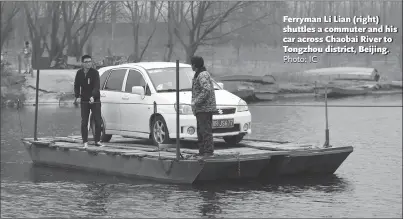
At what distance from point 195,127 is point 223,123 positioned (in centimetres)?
46

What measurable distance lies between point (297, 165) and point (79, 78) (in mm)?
3967

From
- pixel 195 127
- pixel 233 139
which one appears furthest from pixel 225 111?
pixel 233 139

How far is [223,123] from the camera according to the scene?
16.8 metres

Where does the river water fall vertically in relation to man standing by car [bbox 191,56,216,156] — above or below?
below

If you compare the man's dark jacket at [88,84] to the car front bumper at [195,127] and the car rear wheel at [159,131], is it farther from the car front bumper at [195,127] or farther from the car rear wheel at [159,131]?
the car front bumper at [195,127]

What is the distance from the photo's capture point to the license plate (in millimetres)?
16688

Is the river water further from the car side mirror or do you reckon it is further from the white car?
the car side mirror

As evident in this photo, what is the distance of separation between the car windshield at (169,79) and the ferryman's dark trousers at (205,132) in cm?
239

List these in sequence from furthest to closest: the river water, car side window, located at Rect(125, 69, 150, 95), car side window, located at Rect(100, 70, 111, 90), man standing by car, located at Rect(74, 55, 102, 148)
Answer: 1. car side window, located at Rect(100, 70, 111, 90)
2. car side window, located at Rect(125, 69, 150, 95)
3. man standing by car, located at Rect(74, 55, 102, 148)
4. the river water

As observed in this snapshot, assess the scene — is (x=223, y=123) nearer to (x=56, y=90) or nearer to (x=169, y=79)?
(x=169, y=79)

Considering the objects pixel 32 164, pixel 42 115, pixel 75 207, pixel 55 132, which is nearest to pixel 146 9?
pixel 42 115

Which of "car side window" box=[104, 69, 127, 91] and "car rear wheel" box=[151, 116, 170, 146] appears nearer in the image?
"car rear wheel" box=[151, 116, 170, 146]

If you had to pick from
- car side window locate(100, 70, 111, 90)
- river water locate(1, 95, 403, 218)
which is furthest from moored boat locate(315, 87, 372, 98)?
car side window locate(100, 70, 111, 90)

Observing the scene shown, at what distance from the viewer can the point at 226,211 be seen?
12.7m
